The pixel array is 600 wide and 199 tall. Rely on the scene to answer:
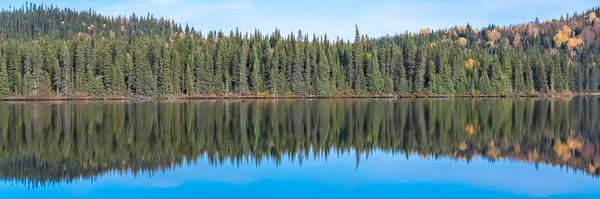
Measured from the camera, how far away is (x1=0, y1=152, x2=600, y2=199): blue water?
1756 cm

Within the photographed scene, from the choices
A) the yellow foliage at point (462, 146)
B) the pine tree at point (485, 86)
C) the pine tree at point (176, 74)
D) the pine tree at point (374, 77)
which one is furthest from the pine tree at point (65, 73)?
the yellow foliage at point (462, 146)

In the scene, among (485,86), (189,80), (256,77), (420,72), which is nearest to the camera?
(189,80)

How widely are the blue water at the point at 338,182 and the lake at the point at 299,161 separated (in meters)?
0.03

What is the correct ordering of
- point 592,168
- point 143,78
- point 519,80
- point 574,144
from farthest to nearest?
point 519,80
point 143,78
point 574,144
point 592,168

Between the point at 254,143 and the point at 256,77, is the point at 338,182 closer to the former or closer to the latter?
the point at 254,143

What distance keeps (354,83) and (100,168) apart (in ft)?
350

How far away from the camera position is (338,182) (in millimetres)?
19297

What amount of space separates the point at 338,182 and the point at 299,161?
440cm

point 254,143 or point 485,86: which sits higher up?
point 485,86

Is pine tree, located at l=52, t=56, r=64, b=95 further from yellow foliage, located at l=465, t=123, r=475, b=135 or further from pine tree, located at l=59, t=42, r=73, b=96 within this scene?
yellow foliage, located at l=465, t=123, r=475, b=135

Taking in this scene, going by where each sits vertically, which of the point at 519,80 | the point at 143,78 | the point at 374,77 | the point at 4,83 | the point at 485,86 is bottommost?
the point at 485,86

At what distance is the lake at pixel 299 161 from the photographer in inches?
714

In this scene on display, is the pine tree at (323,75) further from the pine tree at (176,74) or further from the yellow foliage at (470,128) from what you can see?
the yellow foliage at (470,128)

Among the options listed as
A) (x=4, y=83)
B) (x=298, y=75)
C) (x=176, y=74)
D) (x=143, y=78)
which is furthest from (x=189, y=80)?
(x=4, y=83)
